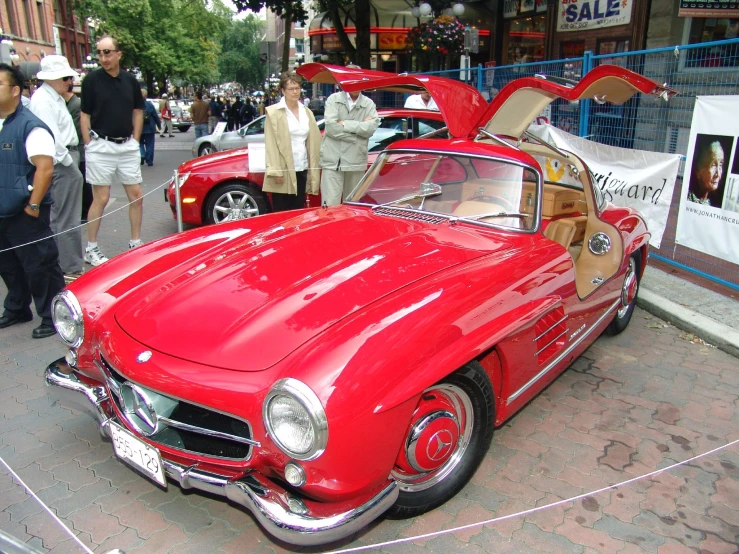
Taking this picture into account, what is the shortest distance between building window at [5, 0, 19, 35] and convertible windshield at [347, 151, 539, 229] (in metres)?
39.4

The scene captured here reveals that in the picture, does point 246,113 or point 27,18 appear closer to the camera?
point 246,113

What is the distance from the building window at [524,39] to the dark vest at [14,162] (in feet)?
39.7

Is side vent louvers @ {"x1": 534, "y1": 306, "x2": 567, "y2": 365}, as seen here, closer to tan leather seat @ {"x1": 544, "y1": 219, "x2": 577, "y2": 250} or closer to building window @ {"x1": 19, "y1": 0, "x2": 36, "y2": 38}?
tan leather seat @ {"x1": 544, "y1": 219, "x2": 577, "y2": 250}

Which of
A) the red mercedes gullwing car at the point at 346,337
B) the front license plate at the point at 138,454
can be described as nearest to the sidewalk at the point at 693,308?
the red mercedes gullwing car at the point at 346,337

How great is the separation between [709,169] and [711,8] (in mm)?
5381

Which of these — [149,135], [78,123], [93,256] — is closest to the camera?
[93,256]

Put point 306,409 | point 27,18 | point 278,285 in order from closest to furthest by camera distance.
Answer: point 306,409, point 278,285, point 27,18

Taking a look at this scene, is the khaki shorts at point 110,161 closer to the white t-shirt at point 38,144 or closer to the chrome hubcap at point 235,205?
the chrome hubcap at point 235,205

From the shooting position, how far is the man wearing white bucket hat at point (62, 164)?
5316mm

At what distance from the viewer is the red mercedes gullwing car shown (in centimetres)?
206

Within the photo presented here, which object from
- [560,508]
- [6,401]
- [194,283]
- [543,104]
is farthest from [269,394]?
[543,104]

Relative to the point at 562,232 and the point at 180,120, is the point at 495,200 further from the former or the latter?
the point at 180,120

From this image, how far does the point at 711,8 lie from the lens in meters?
8.99

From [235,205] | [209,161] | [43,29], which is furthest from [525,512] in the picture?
[43,29]
